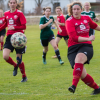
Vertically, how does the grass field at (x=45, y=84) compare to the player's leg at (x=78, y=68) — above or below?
below

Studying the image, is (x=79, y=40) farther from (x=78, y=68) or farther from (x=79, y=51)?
(x=78, y=68)

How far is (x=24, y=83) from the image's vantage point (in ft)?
18.9

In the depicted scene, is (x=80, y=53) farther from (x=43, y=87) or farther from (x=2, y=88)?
(x=2, y=88)

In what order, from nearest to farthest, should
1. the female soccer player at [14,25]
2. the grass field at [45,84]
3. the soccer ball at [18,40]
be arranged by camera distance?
the grass field at [45,84] → the soccer ball at [18,40] → the female soccer player at [14,25]

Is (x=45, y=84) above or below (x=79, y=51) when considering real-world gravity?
below

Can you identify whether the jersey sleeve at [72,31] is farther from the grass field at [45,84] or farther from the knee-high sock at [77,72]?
the grass field at [45,84]

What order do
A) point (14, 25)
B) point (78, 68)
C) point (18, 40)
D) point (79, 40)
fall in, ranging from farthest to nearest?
point (14, 25) < point (18, 40) < point (79, 40) < point (78, 68)

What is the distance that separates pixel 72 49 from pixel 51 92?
1176mm

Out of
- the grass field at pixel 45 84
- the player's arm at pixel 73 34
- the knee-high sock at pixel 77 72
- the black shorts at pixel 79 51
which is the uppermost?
the player's arm at pixel 73 34

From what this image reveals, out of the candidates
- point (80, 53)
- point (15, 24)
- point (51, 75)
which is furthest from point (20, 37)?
point (80, 53)

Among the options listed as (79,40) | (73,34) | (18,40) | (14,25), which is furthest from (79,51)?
(14,25)

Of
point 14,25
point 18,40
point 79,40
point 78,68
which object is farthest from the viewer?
point 14,25

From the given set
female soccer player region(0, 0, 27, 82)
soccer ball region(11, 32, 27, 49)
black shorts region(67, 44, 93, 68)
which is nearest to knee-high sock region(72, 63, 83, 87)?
black shorts region(67, 44, 93, 68)

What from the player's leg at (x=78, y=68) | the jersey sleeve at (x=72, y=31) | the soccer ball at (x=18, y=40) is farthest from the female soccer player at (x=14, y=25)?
the player's leg at (x=78, y=68)
